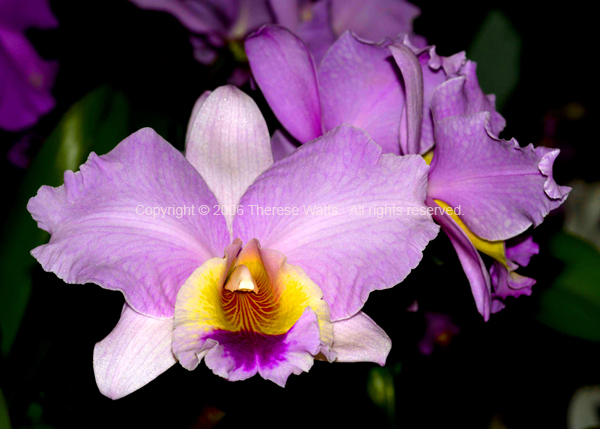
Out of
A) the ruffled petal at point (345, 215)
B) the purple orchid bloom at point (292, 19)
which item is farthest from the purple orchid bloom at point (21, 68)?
the ruffled petal at point (345, 215)

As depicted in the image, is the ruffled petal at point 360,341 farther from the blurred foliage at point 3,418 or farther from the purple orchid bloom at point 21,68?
the purple orchid bloom at point 21,68

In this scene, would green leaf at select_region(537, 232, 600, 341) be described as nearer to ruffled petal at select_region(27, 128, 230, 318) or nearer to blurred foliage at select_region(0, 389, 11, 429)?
ruffled petal at select_region(27, 128, 230, 318)

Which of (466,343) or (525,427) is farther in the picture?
(525,427)

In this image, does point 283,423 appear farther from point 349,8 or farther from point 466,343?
point 349,8

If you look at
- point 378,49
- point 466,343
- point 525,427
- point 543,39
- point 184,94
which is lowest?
point 525,427

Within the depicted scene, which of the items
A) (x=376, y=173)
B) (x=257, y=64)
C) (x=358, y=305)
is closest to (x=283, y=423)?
(x=358, y=305)
